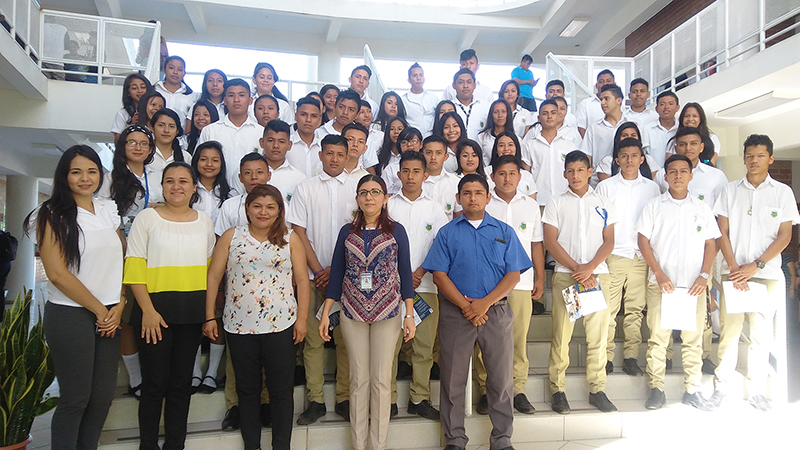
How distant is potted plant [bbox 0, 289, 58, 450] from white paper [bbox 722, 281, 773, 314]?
421cm

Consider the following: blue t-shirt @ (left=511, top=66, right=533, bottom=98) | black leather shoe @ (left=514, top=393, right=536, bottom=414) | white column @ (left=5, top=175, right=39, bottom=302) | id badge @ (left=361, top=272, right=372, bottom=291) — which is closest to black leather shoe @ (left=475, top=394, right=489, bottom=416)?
black leather shoe @ (left=514, top=393, right=536, bottom=414)

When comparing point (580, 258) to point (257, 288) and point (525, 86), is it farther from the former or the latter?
point (525, 86)

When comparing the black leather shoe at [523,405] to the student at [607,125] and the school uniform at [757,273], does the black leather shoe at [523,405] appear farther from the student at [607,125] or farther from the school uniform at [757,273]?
the student at [607,125]

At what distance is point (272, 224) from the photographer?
269 centimetres

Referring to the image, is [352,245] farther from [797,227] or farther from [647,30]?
[647,30]

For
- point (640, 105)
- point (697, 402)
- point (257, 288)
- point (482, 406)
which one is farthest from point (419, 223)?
point (640, 105)

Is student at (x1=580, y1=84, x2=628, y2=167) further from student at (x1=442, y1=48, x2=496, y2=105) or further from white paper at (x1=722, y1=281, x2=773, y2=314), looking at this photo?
white paper at (x1=722, y1=281, x2=773, y2=314)

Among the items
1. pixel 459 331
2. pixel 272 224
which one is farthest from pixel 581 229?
pixel 272 224

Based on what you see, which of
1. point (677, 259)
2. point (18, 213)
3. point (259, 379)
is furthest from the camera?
point (18, 213)

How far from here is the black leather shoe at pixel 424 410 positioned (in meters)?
3.03

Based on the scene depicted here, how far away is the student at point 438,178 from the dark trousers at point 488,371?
93cm

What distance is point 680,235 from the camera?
11.4 feet

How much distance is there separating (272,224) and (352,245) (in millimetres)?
444

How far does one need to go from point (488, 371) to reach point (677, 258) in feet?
5.48
